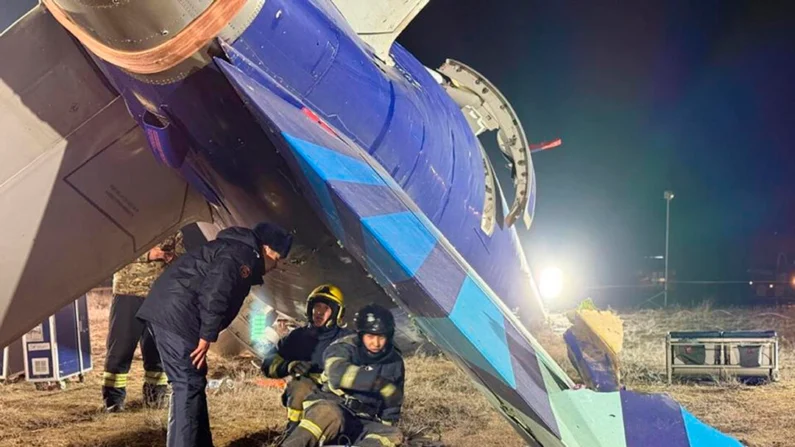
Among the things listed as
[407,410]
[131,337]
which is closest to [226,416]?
[131,337]

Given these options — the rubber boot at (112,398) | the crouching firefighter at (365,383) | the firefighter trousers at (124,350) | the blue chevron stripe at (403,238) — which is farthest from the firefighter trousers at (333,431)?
the rubber boot at (112,398)

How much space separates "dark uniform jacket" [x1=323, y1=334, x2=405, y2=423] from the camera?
3.98 m

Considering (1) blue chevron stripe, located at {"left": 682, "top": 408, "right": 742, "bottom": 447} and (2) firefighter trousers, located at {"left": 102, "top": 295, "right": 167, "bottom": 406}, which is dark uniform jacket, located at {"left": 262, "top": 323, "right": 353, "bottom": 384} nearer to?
(2) firefighter trousers, located at {"left": 102, "top": 295, "right": 167, "bottom": 406}

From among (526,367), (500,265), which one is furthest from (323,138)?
(500,265)

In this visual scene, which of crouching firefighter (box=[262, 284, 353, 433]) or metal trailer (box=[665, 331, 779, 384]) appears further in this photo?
metal trailer (box=[665, 331, 779, 384])

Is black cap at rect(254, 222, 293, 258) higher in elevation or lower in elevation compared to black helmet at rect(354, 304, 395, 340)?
higher

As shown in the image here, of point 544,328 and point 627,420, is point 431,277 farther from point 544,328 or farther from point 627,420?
point 544,328

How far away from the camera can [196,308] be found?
3641 millimetres

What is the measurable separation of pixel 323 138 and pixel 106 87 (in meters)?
2.04

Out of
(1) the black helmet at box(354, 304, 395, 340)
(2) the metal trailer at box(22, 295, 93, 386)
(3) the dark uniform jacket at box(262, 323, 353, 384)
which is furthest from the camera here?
(2) the metal trailer at box(22, 295, 93, 386)

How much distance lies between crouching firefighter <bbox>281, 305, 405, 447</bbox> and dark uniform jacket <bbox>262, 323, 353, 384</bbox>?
1.03 feet

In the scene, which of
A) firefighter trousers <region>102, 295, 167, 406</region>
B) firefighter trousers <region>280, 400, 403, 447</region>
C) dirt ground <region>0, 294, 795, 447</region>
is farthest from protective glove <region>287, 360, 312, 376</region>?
firefighter trousers <region>102, 295, 167, 406</region>

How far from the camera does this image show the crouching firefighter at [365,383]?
3885mm

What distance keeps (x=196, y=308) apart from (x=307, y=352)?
1.07m
